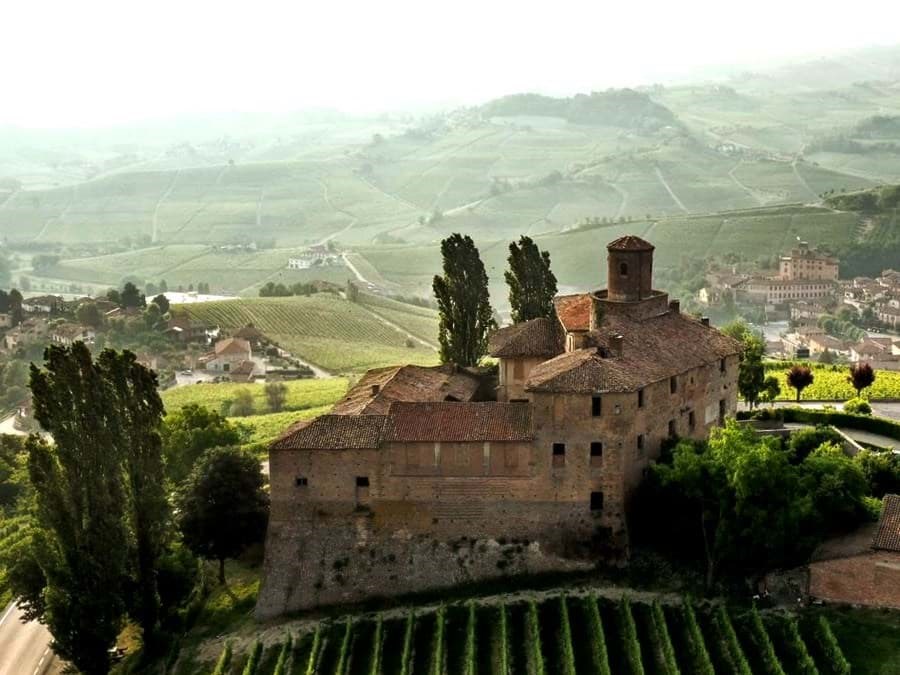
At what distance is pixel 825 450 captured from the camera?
37969 mm

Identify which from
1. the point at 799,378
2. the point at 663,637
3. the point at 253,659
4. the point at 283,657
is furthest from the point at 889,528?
the point at 799,378

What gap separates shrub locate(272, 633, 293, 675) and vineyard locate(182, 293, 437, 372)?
A: 56894mm

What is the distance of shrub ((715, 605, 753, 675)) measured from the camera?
30297 mm

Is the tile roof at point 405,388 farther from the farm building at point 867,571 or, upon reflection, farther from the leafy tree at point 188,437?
the farm building at point 867,571

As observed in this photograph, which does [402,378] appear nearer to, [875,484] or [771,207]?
[875,484]

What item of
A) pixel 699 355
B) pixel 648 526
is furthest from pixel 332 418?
pixel 699 355

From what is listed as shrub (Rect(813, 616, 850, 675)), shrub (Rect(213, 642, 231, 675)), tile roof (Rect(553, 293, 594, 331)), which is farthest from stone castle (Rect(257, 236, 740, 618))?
shrub (Rect(813, 616, 850, 675))

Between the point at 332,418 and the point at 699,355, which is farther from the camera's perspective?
the point at 699,355

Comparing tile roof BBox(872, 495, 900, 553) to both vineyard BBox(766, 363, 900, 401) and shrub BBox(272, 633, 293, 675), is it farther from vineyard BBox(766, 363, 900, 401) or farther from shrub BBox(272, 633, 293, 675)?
vineyard BBox(766, 363, 900, 401)

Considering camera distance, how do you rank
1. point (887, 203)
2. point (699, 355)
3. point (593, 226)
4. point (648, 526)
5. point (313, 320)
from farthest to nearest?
point (593, 226)
point (887, 203)
point (313, 320)
point (699, 355)
point (648, 526)

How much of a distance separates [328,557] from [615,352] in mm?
11491

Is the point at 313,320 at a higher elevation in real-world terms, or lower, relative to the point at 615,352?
lower

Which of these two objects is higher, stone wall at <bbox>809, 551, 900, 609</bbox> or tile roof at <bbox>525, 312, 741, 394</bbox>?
tile roof at <bbox>525, 312, 741, 394</bbox>

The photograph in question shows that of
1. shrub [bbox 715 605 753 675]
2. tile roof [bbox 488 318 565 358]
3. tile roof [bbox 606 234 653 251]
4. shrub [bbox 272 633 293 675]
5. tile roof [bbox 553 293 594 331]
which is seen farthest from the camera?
tile roof [bbox 553 293 594 331]
